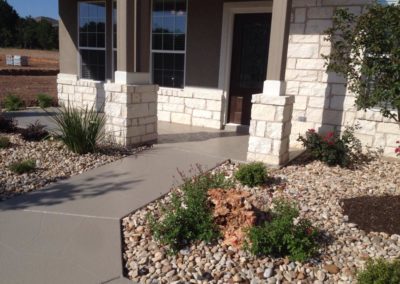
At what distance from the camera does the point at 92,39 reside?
9609 mm

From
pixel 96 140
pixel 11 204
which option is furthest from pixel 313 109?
pixel 11 204

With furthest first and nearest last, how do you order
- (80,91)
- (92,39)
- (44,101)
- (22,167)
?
(44,101)
(80,91)
(92,39)
(22,167)

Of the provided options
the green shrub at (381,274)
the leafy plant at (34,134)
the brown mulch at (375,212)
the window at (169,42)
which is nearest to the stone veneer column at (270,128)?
the brown mulch at (375,212)

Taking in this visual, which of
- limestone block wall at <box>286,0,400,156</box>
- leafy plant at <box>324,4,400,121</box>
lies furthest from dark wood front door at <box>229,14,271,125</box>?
leafy plant at <box>324,4,400,121</box>

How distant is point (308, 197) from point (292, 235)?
140cm

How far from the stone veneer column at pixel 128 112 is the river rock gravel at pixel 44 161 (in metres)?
0.26

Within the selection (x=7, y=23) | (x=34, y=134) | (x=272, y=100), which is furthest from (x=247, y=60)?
(x=7, y=23)

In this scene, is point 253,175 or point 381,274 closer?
point 381,274

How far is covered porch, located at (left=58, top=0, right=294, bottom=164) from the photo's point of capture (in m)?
5.18

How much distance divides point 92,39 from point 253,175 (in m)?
6.93

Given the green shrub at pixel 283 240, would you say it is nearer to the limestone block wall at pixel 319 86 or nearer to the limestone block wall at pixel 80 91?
the limestone block wall at pixel 319 86

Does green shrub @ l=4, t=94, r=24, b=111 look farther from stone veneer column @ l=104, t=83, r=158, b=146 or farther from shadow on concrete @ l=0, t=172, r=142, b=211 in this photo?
shadow on concrete @ l=0, t=172, r=142, b=211

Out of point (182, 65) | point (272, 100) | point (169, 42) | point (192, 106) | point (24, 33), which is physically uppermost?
point (24, 33)

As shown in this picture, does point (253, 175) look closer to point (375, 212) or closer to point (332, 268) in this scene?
point (375, 212)
